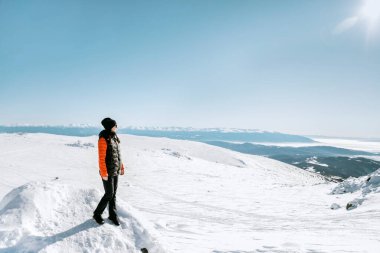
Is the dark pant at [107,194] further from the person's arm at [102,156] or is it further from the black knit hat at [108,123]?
the black knit hat at [108,123]

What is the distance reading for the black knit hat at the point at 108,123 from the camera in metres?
7.64

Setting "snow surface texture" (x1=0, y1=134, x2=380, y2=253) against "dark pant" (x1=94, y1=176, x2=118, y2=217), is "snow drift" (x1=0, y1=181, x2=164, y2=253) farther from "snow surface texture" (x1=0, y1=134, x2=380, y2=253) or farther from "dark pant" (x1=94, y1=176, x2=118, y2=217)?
"dark pant" (x1=94, y1=176, x2=118, y2=217)

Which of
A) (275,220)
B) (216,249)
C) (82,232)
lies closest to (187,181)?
(275,220)

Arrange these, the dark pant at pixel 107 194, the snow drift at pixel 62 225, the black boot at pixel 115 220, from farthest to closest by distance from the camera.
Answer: the black boot at pixel 115 220, the dark pant at pixel 107 194, the snow drift at pixel 62 225

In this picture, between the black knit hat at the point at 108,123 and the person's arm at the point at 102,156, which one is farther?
the black knit hat at the point at 108,123

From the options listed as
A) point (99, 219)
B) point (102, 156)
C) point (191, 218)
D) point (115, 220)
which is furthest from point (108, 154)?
point (191, 218)

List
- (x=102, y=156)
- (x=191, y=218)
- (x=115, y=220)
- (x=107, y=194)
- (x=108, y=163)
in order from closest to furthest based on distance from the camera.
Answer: (x=102, y=156) → (x=108, y=163) → (x=107, y=194) → (x=115, y=220) → (x=191, y=218)

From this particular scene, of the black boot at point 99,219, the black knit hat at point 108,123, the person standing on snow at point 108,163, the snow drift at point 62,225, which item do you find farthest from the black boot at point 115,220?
the black knit hat at point 108,123

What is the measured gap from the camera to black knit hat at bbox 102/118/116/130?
7.64m

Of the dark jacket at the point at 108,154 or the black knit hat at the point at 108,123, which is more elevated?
the black knit hat at the point at 108,123

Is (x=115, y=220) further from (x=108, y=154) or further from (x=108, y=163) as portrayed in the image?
(x=108, y=154)

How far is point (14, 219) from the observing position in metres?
7.22

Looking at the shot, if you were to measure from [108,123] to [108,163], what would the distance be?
963 mm

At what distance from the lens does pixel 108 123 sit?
7.66m
